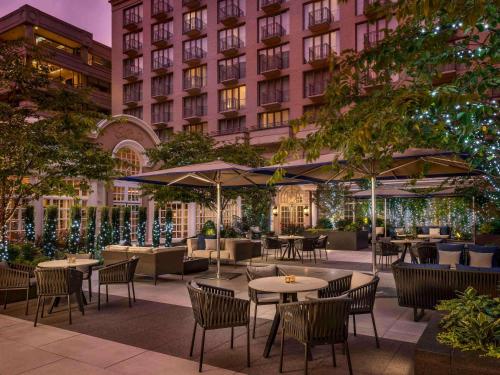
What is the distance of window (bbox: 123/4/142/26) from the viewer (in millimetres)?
36656

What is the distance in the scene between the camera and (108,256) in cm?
973

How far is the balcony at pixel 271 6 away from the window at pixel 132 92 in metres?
13.7

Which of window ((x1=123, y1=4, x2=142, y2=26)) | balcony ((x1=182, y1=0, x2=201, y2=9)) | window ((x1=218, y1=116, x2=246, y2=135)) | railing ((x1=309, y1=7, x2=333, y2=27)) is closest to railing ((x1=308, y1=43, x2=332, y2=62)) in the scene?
railing ((x1=309, y1=7, x2=333, y2=27))

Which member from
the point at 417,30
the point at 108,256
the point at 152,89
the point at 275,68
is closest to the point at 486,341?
the point at 417,30

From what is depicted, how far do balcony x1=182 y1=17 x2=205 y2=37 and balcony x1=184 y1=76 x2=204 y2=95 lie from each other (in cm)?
355

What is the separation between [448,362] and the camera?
307 cm

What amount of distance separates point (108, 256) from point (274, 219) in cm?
1947

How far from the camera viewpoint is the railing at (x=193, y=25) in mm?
33231

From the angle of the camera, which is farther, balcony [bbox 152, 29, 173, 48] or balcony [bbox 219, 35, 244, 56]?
balcony [bbox 152, 29, 173, 48]

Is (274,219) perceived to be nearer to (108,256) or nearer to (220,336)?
(108,256)

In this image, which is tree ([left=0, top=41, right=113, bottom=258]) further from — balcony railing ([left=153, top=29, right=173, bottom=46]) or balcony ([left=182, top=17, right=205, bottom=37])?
balcony railing ([left=153, top=29, right=173, bottom=46])

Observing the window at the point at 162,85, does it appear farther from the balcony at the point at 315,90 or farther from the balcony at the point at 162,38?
the balcony at the point at 315,90

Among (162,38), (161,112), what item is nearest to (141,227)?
(161,112)

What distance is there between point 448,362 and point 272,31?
97.0 ft
